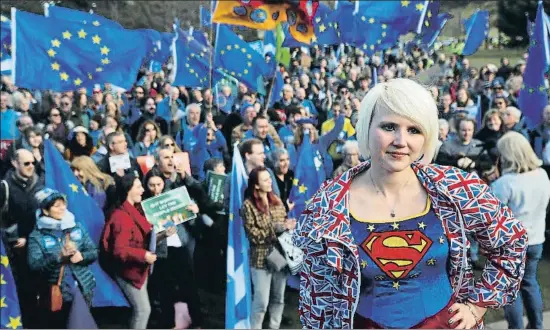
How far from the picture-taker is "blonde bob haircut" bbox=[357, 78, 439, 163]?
1.93 m

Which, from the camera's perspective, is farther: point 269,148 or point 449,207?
point 269,148

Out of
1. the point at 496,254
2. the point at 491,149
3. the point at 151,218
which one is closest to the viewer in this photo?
the point at 496,254

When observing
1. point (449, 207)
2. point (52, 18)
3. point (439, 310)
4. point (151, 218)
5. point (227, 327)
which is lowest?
point (227, 327)

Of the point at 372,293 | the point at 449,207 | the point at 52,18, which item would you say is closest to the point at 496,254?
the point at 449,207

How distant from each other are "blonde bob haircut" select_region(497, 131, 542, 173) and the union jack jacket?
2679 mm

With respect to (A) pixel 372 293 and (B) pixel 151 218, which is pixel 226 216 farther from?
(A) pixel 372 293

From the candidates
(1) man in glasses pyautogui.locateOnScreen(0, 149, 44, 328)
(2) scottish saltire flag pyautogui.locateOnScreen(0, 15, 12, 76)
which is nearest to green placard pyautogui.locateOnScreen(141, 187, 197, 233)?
(1) man in glasses pyautogui.locateOnScreen(0, 149, 44, 328)

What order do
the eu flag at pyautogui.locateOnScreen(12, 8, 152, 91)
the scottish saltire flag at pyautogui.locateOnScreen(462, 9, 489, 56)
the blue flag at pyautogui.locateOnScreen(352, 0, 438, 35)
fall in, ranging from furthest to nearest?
the scottish saltire flag at pyautogui.locateOnScreen(462, 9, 489, 56), the blue flag at pyautogui.locateOnScreen(352, 0, 438, 35), the eu flag at pyautogui.locateOnScreen(12, 8, 152, 91)

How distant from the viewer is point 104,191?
525cm

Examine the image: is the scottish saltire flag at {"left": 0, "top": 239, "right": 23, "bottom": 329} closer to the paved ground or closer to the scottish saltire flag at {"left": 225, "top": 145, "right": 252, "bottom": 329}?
the scottish saltire flag at {"left": 225, "top": 145, "right": 252, "bottom": 329}

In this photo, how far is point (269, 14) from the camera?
8945 mm

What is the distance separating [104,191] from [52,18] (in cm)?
230

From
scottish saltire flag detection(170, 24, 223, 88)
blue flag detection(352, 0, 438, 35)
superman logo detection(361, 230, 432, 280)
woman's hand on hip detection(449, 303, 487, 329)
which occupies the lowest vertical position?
woman's hand on hip detection(449, 303, 487, 329)

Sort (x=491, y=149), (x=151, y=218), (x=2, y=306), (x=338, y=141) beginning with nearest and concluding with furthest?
(x=2, y=306), (x=151, y=218), (x=491, y=149), (x=338, y=141)
